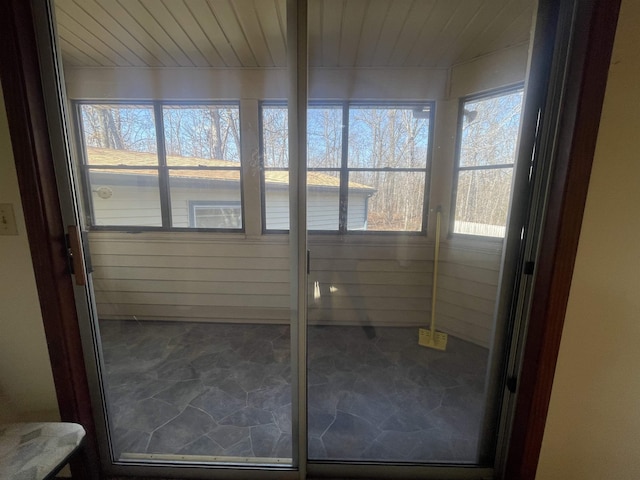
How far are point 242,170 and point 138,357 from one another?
73.6 inches

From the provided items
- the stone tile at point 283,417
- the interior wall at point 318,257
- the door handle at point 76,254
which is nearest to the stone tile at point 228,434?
the stone tile at point 283,417

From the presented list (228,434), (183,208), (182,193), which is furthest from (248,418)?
(182,193)

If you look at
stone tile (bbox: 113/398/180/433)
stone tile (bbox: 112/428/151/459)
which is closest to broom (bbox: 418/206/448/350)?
stone tile (bbox: 113/398/180/433)

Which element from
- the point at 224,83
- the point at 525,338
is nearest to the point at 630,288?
the point at 525,338

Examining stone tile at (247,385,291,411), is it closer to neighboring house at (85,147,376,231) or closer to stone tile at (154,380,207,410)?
stone tile at (154,380,207,410)

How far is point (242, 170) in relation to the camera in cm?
→ 244

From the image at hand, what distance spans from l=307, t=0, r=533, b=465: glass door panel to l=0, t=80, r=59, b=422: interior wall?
1237mm

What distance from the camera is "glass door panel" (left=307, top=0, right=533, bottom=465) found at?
1.54 m

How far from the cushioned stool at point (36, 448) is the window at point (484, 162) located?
247 cm

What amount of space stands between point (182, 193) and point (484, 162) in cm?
276

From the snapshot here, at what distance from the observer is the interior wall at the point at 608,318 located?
81cm

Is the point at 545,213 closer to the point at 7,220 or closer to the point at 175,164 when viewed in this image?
the point at 7,220

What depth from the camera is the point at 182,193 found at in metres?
2.55

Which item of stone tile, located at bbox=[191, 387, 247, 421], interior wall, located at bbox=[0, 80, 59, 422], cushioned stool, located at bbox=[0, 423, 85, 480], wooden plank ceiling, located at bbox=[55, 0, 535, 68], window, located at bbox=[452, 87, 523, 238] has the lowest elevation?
stone tile, located at bbox=[191, 387, 247, 421]
